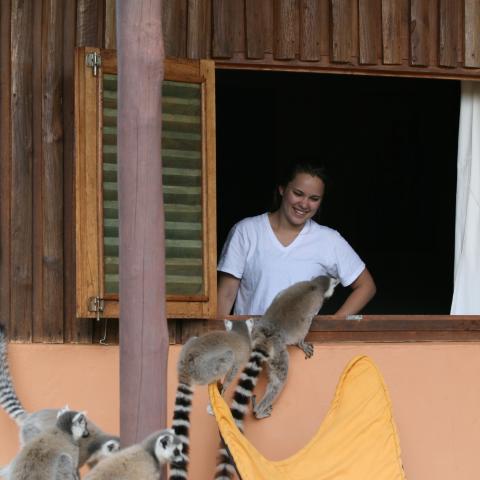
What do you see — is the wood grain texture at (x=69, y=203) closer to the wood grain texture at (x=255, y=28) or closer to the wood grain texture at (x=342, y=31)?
the wood grain texture at (x=255, y=28)

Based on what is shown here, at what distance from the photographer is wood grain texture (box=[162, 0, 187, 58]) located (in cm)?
529

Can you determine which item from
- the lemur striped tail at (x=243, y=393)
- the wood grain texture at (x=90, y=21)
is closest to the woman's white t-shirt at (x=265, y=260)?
the lemur striped tail at (x=243, y=393)

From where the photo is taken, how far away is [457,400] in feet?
18.5

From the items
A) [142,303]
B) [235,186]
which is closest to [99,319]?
[142,303]

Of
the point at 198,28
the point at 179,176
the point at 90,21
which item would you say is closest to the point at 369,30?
the point at 198,28

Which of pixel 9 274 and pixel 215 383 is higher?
pixel 9 274

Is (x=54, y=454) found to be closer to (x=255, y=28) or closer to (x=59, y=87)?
(x=59, y=87)

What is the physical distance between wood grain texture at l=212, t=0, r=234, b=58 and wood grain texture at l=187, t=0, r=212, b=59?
0.03 meters

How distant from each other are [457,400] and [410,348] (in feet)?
1.31

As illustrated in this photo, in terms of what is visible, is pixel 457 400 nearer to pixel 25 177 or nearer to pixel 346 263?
pixel 346 263

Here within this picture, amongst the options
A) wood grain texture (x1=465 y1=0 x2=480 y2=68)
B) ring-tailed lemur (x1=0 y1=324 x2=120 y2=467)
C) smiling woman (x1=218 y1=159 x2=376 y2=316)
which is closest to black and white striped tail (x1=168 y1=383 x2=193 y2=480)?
ring-tailed lemur (x1=0 y1=324 x2=120 y2=467)

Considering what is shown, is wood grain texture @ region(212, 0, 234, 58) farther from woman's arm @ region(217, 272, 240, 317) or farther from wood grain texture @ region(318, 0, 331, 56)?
woman's arm @ region(217, 272, 240, 317)

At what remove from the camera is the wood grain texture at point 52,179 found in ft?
16.8

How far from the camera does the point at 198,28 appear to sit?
533cm
